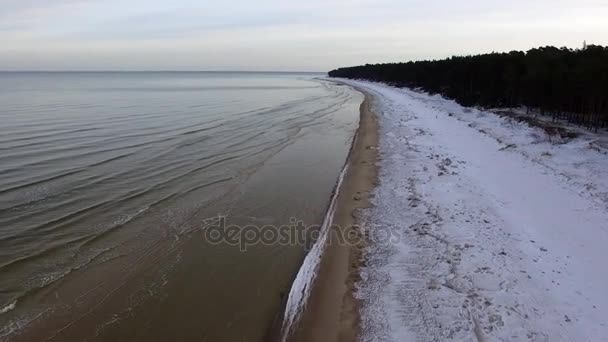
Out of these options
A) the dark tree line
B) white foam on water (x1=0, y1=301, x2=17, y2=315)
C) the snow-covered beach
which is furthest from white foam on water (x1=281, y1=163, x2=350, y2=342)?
the dark tree line

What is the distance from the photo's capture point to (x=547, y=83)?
23.9 metres

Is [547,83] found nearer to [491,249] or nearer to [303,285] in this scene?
[491,249]

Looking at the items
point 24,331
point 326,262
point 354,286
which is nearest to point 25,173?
point 24,331

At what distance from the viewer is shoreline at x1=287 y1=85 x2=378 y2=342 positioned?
6.62 meters

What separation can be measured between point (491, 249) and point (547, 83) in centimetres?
1953

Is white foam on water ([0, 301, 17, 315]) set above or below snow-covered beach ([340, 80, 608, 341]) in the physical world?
below

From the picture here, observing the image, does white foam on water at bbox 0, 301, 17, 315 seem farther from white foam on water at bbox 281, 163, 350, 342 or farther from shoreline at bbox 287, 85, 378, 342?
shoreline at bbox 287, 85, 378, 342

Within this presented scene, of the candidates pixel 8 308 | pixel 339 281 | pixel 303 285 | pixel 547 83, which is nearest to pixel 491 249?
pixel 339 281

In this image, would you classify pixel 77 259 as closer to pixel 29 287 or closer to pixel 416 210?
pixel 29 287

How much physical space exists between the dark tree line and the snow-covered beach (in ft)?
15.9

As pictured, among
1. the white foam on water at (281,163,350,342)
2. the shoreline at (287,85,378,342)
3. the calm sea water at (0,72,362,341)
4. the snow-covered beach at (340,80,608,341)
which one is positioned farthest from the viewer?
the calm sea water at (0,72,362,341)

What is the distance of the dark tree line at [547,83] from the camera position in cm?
1992

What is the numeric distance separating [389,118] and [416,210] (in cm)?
2036

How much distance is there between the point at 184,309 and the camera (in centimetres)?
748
